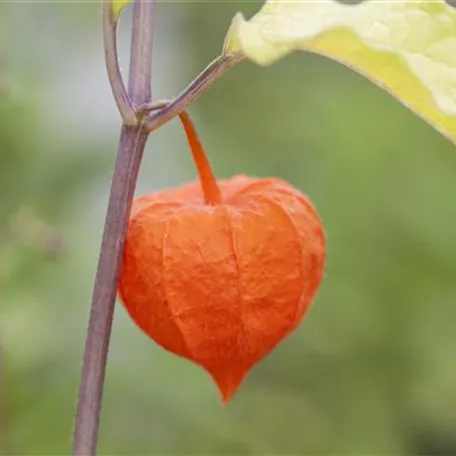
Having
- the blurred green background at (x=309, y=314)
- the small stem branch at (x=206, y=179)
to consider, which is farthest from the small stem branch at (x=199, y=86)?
the blurred green background at (x=309, y=314)

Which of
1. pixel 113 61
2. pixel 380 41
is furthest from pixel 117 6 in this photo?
pixel 380 41

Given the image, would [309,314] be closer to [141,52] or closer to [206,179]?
[206,179]

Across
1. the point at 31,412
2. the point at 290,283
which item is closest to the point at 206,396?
the point at 31,412

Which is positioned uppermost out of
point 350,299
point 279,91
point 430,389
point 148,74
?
point 148,74

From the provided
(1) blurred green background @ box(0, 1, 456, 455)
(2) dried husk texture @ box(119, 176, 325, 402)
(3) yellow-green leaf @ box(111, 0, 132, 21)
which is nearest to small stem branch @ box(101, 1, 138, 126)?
(3) yellow-green leaf @ box(111, 0, 132, 21)

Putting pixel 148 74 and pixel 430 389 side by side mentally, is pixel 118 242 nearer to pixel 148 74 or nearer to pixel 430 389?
pixel 148 74

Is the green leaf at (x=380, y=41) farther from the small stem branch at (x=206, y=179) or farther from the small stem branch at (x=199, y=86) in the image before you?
the small stem branch at (x=206, y=179)
